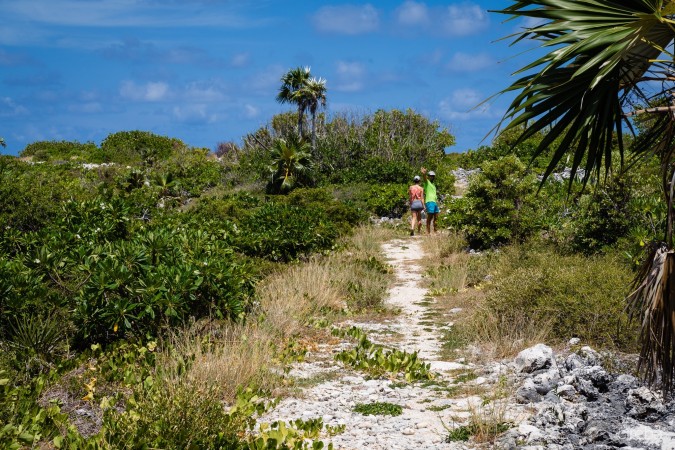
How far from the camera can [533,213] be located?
16.0m

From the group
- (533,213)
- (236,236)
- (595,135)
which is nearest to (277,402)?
(595,135)

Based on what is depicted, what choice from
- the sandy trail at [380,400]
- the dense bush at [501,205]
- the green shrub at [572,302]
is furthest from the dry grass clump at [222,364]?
the dense bush at [501,205]

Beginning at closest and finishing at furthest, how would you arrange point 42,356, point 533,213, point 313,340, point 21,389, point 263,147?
point 21,389 < point 42,356 < point 313,340 < point 533,213 < point 263,147

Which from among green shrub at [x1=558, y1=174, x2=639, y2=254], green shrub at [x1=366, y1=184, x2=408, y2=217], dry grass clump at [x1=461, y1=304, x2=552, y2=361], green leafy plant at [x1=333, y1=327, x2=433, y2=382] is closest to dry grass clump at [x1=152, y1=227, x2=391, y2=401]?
green leafy plant at [x1=333, y1=327, x2=433, y2=382]

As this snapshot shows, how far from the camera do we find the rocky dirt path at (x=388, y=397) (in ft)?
18.7

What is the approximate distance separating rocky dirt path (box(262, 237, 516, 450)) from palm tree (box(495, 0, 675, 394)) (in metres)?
1.69

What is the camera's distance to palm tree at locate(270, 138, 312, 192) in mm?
30281

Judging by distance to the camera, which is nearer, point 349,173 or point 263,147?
point 349,173

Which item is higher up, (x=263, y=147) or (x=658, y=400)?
(x=263, y=147)

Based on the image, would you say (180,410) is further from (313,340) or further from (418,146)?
(418,146)

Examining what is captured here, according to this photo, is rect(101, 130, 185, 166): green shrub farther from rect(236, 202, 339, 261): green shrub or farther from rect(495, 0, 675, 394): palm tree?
rect(495, 0, 675, 394): palm tree

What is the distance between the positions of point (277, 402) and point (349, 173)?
26854 millimetres

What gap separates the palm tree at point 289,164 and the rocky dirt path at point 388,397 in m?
20.8

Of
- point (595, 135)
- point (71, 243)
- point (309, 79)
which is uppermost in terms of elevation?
point (309, 79)
